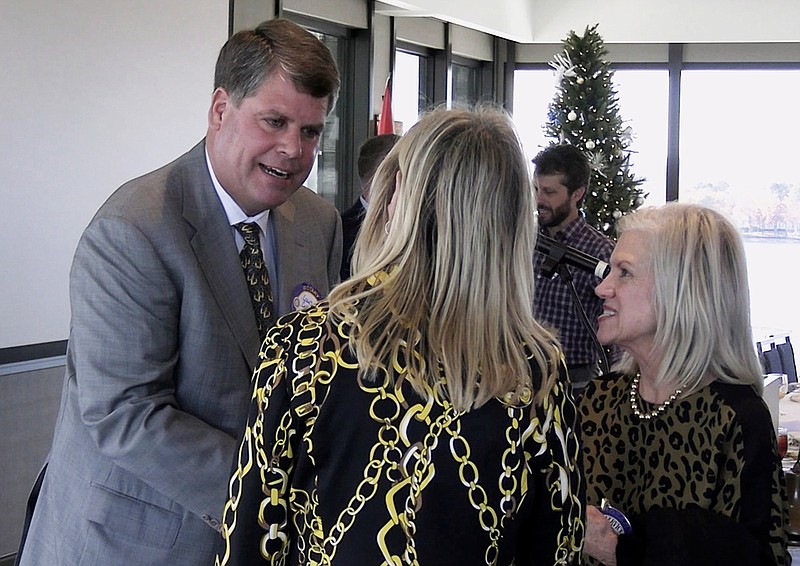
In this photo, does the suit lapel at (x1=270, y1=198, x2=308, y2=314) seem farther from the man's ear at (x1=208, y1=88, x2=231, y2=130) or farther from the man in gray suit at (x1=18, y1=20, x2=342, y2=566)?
the man's ear at (x1=208, y1=88, x2=231, y2=130)

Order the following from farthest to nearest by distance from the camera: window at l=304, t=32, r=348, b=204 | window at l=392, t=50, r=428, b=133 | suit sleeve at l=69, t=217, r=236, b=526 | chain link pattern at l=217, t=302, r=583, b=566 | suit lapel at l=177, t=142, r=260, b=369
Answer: window at l=392, t=50, r=428, b=133
window at l=304, t=32, r=348, b=204
suit lapel at l=177, t=142, r=260, b=369
suit sleeve at l=69, t=217, r=236, b=526
chain link pattern at l=217, t=302, r=583, b=566

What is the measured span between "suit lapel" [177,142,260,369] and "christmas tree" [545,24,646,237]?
235 inches

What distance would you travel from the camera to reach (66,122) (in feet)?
13.3

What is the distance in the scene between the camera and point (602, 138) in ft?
25.2

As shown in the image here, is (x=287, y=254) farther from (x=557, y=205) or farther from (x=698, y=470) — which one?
(x=557, y=205)

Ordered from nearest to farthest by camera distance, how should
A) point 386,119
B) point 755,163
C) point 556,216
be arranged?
point 556,216, point 386,119, point 755,163

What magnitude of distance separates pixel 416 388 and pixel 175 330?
56 centimetres

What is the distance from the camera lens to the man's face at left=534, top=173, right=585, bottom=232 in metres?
5.11

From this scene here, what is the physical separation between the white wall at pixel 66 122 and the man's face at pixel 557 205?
180 centimetres

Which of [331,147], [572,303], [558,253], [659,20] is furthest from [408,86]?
[558,253]

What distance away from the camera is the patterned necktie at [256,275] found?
1.89m

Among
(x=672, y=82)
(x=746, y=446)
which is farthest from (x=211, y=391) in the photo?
(x=672, y=82)

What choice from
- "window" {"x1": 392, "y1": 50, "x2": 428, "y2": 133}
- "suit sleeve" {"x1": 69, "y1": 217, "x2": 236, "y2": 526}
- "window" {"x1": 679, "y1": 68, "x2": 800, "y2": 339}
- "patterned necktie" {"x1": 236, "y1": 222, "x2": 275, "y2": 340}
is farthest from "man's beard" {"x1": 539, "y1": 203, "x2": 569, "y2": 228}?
"window" {"x1": 679, "y1": 68, "x2": 800, "y2": 339}

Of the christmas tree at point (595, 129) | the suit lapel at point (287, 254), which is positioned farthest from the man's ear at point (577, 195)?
the suit lapel at point (287, 254)
